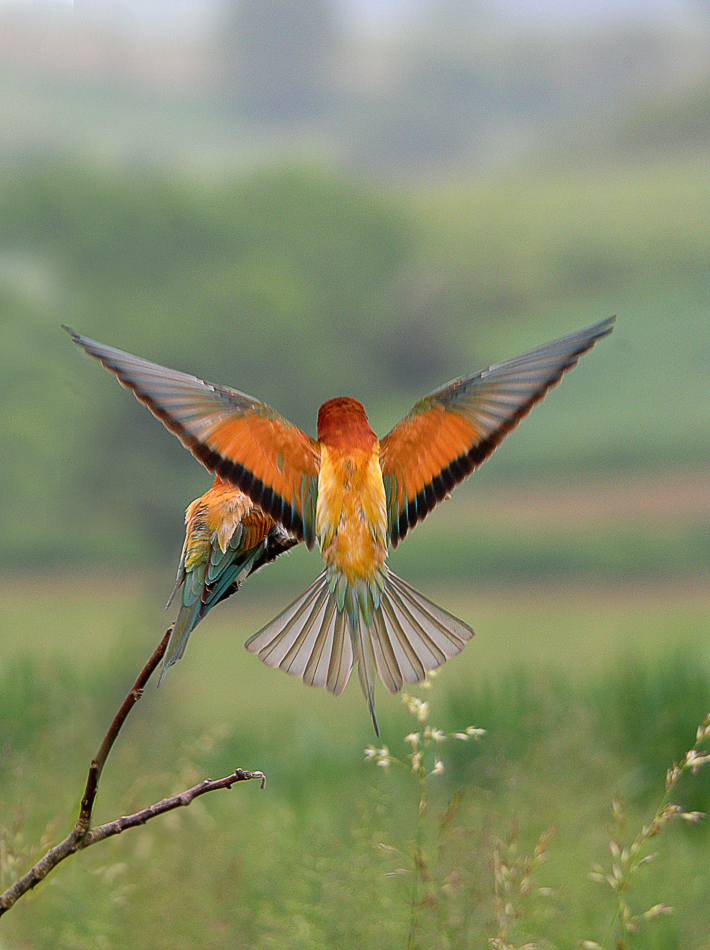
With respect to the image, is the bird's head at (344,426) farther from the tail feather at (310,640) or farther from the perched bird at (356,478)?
the tail feather at (310,640)

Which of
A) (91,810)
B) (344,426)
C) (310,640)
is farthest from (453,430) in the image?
(91,810)

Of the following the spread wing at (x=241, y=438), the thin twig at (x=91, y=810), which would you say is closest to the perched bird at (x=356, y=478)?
the spread wing at (x=241, y=438)

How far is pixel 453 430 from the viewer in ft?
2.60

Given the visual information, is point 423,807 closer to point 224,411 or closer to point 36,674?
point 224,411

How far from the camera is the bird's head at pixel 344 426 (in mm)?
737

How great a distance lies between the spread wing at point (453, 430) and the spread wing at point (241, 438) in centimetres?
7

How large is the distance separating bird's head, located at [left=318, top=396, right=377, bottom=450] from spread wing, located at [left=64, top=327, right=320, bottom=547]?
2cm

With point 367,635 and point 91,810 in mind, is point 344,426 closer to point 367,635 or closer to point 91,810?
point 367,635

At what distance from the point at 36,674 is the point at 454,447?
1599 millimetres

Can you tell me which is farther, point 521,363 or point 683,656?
point 683,656

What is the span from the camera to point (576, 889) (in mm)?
1646

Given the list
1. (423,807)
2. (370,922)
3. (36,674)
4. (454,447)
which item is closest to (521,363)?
(454,447)

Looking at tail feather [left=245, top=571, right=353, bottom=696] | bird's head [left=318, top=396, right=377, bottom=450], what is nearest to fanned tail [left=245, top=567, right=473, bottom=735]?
tail feather [left=245, top=571, right=353, bottom=696]

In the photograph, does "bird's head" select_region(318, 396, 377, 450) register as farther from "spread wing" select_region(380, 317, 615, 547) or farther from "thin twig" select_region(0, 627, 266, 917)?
"thin twig" select_region(0, 627, 266, 917)
